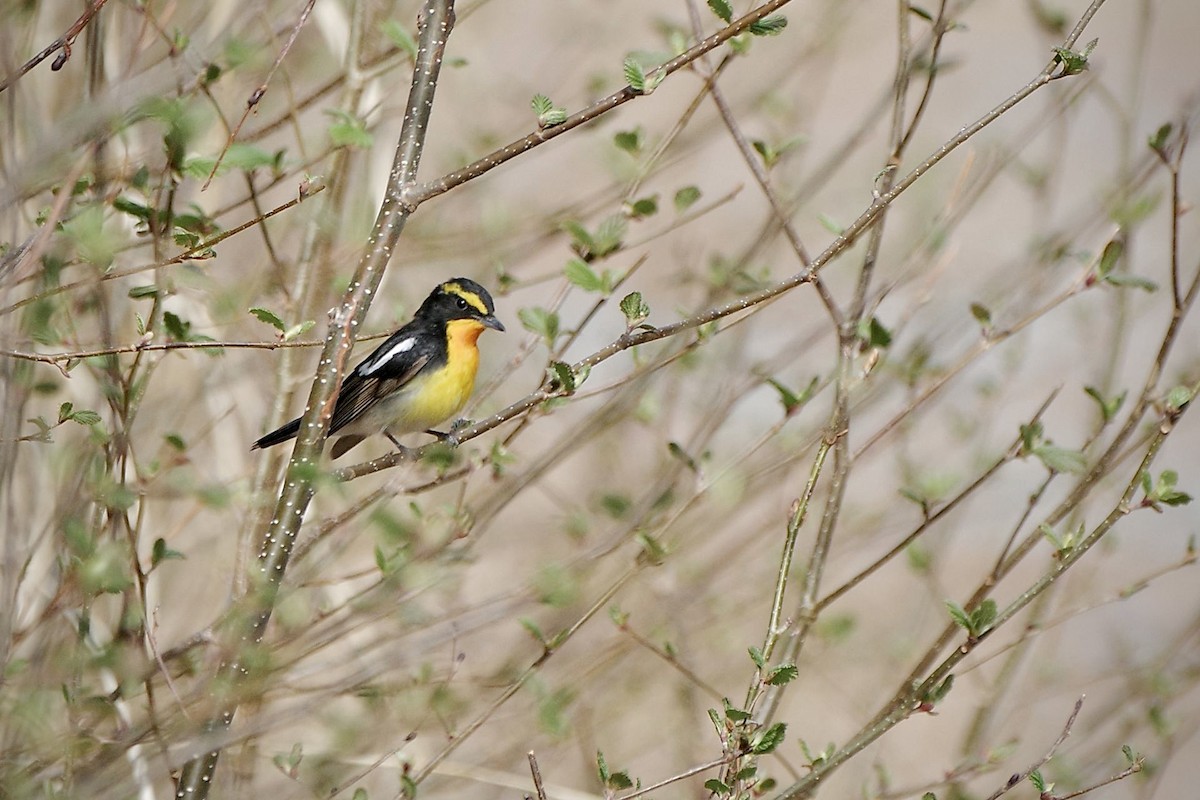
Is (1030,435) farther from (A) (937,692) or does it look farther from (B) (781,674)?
(B) (781,674)

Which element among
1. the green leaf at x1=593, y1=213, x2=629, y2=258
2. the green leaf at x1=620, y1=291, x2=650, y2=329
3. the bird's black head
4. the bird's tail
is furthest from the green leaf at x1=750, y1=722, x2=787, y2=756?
the bird's black head

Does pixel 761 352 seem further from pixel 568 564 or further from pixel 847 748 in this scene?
pixel 847 748

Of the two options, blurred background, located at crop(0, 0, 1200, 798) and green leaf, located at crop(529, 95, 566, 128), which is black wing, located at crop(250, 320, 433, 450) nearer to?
blurred background, located at crop(0, 0, 1200, 798)

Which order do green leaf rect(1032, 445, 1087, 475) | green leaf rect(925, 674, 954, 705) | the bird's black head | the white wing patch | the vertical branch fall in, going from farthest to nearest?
the white wing patch → the bird's black head → green leaf rect(1032, 445, 1087, 475) → green leaf rect(925, 674, 954, 705) → the vertical branch

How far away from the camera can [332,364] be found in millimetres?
2227

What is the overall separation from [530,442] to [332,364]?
15.8 feet

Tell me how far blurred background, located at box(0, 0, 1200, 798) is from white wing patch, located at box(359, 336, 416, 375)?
11 centimetres

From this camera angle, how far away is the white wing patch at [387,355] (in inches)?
170

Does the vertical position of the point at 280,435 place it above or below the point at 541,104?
above

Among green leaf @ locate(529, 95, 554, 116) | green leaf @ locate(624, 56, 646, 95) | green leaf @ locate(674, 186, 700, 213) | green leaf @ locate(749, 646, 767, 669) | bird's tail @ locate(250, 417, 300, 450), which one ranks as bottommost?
green leaf @ locate(749, 646, 767, 669)

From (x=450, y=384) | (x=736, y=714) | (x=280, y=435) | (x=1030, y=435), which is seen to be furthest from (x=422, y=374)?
(x=736, y=714)

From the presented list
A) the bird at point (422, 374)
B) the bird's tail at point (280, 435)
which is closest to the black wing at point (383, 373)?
the bird at point (422, 374)

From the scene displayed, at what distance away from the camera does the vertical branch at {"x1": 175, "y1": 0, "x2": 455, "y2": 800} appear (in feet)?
7.26

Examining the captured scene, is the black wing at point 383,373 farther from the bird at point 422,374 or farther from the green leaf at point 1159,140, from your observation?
the green leaf at point 1159,140
